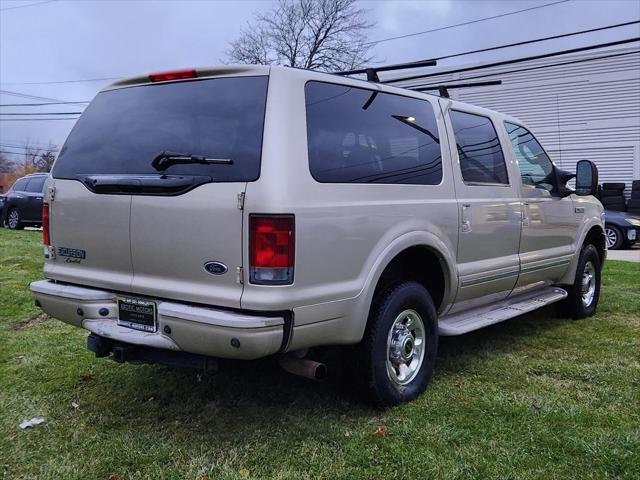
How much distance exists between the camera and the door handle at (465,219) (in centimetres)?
417

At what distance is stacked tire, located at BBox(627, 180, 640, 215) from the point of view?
1900 cm

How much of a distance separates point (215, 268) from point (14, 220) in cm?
1534

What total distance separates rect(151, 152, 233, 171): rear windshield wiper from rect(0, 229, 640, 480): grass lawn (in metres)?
1.51

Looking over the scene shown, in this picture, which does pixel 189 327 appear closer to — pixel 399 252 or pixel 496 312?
pixel 399 252

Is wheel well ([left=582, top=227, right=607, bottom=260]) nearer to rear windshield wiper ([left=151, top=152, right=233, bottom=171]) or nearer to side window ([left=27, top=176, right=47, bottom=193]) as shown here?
rear windshield wiper ([left=151, top=152, right=233, bottom=171])

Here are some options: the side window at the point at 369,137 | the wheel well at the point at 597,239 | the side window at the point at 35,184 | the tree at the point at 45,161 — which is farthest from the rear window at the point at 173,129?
the tree at the point at 45,161

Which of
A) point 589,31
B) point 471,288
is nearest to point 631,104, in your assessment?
point 589,31

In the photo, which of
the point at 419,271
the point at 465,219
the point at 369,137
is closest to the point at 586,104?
the point at 465,219

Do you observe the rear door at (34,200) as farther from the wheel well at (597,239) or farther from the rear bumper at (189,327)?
the wheel well at (597,239)

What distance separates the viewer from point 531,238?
5062 mm

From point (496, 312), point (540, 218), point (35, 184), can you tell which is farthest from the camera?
point (35, 184)

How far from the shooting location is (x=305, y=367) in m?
3.25

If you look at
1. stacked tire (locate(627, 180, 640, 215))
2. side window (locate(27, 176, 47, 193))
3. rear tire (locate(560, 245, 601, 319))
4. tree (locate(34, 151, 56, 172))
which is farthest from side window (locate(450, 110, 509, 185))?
tree (locate(34, 151, 56, 172))

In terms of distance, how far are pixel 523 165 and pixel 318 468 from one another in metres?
3.37
